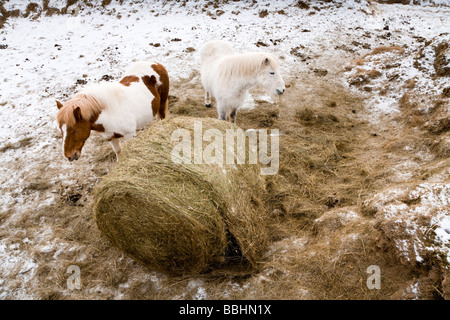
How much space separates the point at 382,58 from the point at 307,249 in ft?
21.9

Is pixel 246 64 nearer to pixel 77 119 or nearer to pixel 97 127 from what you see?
pixel 97 127

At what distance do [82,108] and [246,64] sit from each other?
107 inches

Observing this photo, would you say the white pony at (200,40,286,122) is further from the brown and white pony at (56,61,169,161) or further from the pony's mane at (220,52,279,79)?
the brown and white pony at (56,61,169,161)

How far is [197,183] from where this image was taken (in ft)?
8.21

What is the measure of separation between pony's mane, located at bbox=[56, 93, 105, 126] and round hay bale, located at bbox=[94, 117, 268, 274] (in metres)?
1.08

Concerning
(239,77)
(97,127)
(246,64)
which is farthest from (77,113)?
(246,64)

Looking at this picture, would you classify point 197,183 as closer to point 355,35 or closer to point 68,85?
point 68,85

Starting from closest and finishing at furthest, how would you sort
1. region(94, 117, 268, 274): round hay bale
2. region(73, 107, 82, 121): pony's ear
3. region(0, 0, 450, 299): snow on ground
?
region(94, 117, 268, 274): round hay bale → region(73, 107, 82, 121): pony's ear → region(0, 0, 450, 299): snow on ground

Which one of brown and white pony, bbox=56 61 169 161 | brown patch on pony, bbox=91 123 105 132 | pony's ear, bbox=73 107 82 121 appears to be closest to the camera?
pony's ear, bbox=73 107 82 121

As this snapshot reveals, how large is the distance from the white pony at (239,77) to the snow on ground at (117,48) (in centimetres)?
145

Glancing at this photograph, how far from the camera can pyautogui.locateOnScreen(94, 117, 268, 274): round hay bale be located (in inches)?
92.9

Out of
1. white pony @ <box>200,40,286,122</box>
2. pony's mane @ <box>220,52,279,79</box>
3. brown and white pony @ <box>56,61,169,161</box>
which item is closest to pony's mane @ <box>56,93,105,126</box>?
brown and white pony @ <box>56,61,169,161</box>

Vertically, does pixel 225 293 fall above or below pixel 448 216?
below
